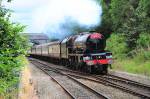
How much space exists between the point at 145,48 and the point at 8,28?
25.2 m

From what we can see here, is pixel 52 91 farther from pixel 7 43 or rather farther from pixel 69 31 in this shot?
pixel 69 31

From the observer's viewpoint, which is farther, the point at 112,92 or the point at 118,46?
the point at 118,46

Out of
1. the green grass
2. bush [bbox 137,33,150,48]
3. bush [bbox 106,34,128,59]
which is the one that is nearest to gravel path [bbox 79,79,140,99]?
the green grass

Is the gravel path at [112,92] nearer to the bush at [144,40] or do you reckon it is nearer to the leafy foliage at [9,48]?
the leafy foliage at [9,48]

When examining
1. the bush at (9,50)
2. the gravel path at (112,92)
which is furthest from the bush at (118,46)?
the bush at (9,50)

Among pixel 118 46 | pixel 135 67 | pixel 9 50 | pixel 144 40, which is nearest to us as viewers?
pixel 9 50

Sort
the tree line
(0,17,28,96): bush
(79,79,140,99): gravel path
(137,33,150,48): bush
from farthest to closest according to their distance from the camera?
the tree line, (137,33,150,48): bush, (79,79,140,99): gravel path, (0,17,28,96): bush

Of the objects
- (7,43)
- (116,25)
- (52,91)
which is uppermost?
(116,25)

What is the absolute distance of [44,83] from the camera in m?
22.2

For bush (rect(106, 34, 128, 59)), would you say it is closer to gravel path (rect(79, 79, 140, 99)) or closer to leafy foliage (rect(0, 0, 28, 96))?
gravel path (rect(79, 79, 140, 99))

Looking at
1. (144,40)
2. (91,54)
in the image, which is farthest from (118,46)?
(91,54)

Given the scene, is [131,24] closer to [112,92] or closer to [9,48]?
[112,92]

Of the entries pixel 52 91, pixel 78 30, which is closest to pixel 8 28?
pixel 52 91

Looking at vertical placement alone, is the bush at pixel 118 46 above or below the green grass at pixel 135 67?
above
